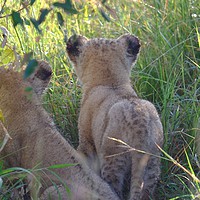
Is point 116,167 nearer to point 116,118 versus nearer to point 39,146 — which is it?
point 116,118

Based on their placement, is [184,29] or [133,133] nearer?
[133,133]

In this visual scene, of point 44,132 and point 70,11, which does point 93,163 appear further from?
point 70,11

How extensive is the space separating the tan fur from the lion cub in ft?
0.75

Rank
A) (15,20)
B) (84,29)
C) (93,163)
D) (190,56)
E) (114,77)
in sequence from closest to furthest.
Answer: (15,20) → (93,163) → (114,77) → (190,56) → (84,29)

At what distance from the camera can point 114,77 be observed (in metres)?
5.24

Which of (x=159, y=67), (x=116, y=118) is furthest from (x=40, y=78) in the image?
(x=159, y=67)

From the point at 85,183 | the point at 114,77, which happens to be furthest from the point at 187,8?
the point at 85,183

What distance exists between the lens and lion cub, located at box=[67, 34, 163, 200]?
14.2 ft

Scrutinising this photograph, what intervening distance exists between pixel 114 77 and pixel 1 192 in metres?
1.43

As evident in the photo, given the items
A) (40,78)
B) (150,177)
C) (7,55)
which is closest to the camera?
(7,55)

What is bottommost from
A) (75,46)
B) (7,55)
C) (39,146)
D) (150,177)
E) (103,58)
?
(150,177)

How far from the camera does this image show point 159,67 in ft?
19.2

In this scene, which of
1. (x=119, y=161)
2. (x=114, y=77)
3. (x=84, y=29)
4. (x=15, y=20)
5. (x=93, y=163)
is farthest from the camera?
(x=84, y=29)

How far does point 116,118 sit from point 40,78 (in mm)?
800
